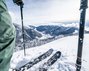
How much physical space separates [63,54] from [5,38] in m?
5.48

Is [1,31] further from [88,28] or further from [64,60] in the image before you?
[88,28]

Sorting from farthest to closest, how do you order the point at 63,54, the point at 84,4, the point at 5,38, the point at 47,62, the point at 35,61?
the point at 63,54 < the point at 35,61 < the point at 47,62 < the point at 84,4 < the point at 5,38

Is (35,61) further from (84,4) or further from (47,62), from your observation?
(84,4)

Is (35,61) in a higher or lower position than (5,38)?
lower

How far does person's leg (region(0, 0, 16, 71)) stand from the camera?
0.38 m

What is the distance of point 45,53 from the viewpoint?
586 centimetres

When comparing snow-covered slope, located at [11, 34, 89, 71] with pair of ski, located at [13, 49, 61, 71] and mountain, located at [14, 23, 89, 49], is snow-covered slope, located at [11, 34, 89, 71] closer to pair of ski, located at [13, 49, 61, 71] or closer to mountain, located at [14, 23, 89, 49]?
pair of ski, located at [13, 49, 61, 71]

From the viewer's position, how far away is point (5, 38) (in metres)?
0.39

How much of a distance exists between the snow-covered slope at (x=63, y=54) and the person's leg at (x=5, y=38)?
4.39 m

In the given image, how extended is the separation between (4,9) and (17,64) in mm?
4875

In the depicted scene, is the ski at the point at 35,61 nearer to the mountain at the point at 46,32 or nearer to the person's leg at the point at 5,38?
the mountain at the point at 46,32

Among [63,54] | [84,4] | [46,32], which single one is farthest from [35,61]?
[46,32]

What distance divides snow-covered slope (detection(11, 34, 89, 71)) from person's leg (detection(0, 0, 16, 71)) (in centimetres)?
439

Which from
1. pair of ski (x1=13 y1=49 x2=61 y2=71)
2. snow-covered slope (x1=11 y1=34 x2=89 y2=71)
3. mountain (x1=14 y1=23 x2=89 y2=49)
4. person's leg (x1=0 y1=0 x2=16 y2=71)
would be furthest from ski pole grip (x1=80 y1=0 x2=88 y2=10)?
mountain (x1=14 y1=23 x2=89 y2=49)
